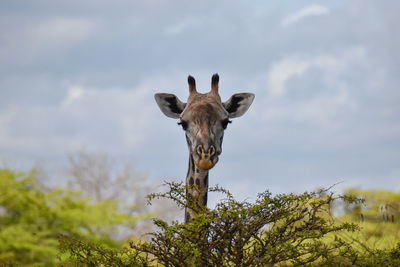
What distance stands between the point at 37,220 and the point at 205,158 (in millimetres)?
13360

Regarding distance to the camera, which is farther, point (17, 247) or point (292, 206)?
point (17, 247)

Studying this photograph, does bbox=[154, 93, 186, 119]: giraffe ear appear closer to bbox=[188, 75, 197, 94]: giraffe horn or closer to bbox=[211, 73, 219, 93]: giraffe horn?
bbox=[188, 75, 197, 94]: giraffe horn

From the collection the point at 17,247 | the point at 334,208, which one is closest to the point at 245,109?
the point at 334,208

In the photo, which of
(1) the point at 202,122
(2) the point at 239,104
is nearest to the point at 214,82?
(2) the point at 239,104

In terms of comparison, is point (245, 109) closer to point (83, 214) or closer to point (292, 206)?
point (292, 206)

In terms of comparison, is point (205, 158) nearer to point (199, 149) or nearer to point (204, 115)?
point (199, 149)

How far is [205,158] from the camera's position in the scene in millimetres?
5383

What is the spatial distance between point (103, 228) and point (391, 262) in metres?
15.1

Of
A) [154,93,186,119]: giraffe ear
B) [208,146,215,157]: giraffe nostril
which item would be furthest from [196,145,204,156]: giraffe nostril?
[154,93,186,119]: giraffe ear

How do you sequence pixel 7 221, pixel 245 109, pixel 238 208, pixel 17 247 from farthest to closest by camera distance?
1. pixel 7 221
2. pixel 17 247
3. pixel 245 109
4. pixel 238 208

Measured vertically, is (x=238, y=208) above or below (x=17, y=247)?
below

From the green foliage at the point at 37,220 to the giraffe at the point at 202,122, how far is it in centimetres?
1052

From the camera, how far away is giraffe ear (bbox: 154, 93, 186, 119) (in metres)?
6.92

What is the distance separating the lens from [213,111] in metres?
6.02
